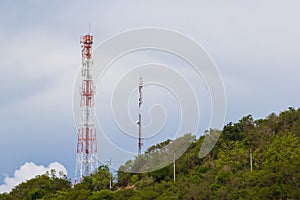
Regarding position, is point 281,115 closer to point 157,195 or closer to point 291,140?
point 291,140

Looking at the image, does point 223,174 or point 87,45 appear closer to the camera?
point 223,174

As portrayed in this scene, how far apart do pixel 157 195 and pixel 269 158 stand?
475 cm

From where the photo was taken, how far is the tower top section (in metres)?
26.5

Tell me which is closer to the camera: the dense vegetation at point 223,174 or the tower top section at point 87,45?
the dense vegetation at point 223,174

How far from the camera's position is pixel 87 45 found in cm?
2670

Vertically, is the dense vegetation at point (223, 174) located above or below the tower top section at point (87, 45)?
below

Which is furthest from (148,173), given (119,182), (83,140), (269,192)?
(269,192)

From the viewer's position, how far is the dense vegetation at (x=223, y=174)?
19.0m

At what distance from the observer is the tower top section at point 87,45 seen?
86.8ft

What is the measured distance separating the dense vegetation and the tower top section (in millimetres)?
5609

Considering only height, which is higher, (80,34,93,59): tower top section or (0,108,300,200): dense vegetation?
(80,34,93,59): tower top section

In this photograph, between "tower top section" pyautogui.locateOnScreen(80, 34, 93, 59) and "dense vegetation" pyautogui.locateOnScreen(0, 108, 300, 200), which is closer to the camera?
"dense vegetation" pyautogui.locateOnScreen(0, 108, 300, 200)

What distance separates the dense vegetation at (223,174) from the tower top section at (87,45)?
5609mm

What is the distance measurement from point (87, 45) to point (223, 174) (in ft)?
31.2
